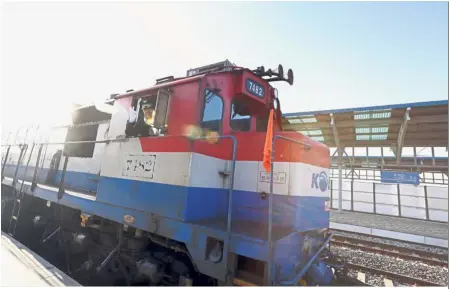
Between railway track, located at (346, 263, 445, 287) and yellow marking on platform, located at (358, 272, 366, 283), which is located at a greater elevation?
railway track, located at (346, 263, 445, 287)

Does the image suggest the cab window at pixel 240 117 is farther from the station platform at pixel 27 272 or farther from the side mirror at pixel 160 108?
the station platform at pixel 27 272

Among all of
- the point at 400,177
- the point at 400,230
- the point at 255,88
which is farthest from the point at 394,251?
the point at 400,177

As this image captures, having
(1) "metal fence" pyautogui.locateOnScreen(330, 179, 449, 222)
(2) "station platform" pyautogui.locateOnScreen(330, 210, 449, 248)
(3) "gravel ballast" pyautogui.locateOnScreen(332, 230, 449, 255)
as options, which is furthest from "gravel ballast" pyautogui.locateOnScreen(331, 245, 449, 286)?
(1) "metal fence" pyautogui.locateOnScreen(330, 179, 449, 222)

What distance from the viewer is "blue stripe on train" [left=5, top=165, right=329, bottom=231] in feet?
9.63

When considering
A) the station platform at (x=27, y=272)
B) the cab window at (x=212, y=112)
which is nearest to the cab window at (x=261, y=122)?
the cab window at (x=212, y=112)

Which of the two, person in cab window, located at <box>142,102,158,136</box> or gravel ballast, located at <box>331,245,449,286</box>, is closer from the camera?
person in cab window, located at <box>142,102,158,136</box>

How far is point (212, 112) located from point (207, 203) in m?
1.19

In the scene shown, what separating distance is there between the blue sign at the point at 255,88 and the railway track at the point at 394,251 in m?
5.79

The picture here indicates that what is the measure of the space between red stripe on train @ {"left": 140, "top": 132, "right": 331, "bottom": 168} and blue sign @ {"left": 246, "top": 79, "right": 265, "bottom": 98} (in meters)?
0.73

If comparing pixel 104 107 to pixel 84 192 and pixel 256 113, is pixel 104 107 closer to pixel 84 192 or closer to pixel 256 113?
pixel 84 192

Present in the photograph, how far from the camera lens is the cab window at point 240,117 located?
3.63 metres

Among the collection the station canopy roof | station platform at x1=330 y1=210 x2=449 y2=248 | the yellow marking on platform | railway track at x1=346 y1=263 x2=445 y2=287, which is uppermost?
the station canopy roof

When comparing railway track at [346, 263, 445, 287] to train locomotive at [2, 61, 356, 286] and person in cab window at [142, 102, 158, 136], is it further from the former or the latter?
person in cab window at [142, 102, 158, 136]

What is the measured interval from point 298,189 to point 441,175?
18.9m
